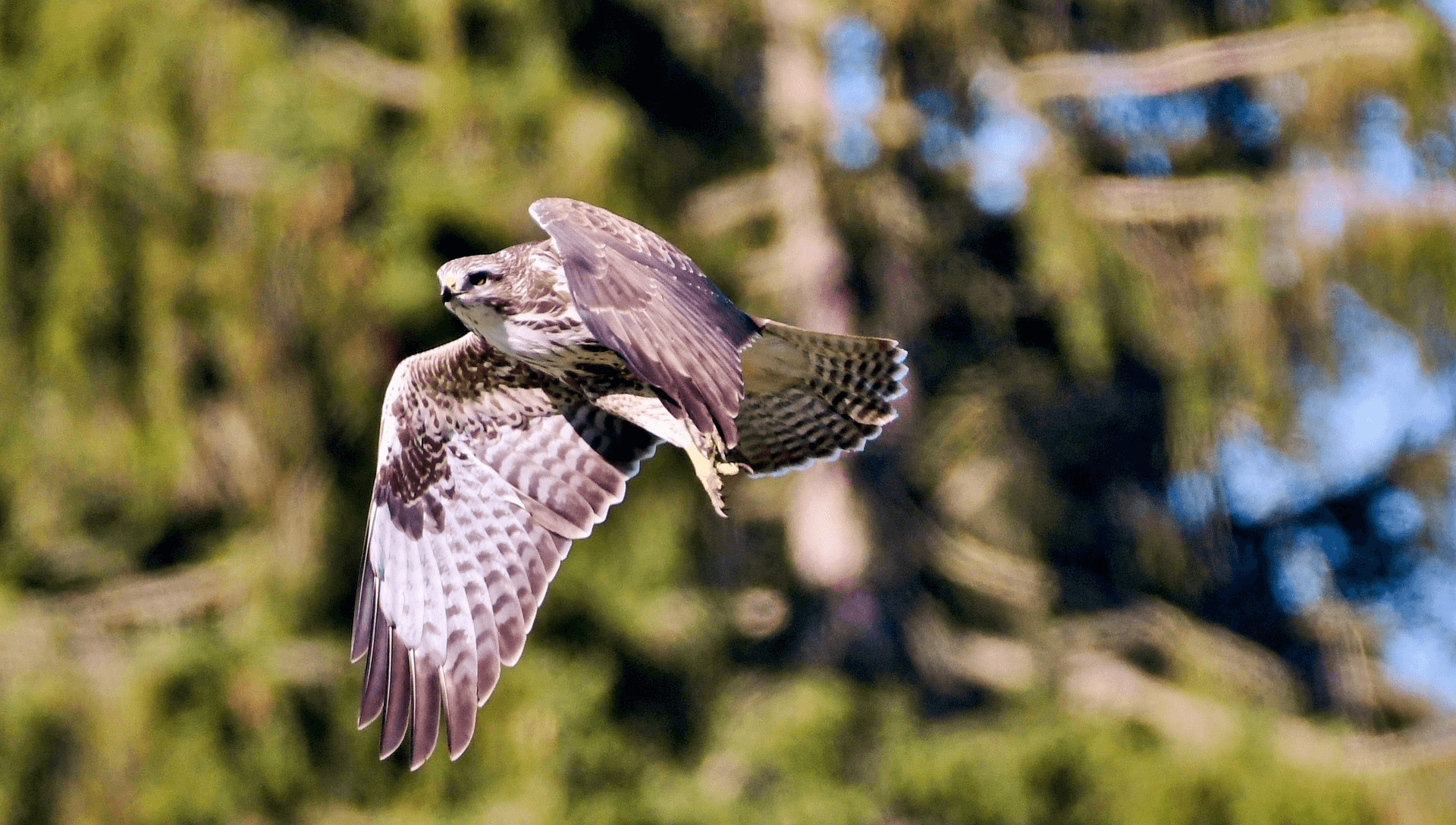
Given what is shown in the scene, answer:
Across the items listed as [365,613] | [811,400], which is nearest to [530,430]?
[365,613]

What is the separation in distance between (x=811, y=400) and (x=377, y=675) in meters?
1.34

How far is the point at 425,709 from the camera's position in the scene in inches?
209

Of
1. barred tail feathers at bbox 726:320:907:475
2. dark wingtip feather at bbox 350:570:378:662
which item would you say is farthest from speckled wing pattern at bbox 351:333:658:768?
barred tail feathers at bbox 726:320:907:475

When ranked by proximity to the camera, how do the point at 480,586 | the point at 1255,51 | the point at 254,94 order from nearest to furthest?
the point at 480,586 → the point at 254,94 → the point at 1255,51

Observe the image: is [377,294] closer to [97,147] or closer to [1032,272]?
[97,147]

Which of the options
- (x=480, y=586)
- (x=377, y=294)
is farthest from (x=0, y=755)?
(x=480, y=586)

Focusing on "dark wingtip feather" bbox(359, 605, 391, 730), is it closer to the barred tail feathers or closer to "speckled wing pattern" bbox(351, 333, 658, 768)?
"speckled wing pattern" bbox(351, 333, 658, 768)

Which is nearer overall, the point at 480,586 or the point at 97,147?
the point at 480,586

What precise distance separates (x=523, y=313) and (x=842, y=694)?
5.00m

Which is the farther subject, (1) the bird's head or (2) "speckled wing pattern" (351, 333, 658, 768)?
(2) "speckled wing pattern" (351, 333, 658, 768)

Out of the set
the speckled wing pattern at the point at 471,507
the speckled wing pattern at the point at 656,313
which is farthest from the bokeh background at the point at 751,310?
the speckled wing pattern at the point at 656,313

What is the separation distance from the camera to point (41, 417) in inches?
380

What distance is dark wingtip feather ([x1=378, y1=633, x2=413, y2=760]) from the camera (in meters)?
5.20

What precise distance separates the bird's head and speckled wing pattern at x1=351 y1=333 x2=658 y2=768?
547 millimetres
